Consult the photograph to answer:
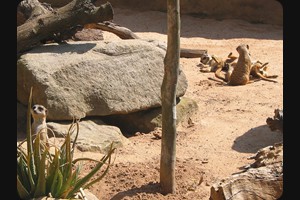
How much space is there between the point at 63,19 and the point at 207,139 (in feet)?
6.71

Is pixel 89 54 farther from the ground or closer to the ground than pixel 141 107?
farther from the ground

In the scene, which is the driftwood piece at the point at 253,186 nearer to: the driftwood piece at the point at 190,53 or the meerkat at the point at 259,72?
the meerkat at the point at 259,72

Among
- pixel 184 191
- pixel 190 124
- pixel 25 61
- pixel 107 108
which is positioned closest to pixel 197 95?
pixel 190 124

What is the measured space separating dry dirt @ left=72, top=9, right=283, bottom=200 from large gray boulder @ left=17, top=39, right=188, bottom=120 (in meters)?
0.47

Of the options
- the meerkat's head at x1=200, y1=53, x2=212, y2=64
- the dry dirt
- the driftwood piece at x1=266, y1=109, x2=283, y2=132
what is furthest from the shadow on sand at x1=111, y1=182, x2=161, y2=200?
the meerkat's head at x1=200, y1=53, x2=212, y2=64

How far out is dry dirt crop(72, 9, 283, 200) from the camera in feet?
18.7

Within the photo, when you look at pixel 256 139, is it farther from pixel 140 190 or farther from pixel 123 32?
pixel 123 32

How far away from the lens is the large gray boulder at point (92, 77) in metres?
6.73

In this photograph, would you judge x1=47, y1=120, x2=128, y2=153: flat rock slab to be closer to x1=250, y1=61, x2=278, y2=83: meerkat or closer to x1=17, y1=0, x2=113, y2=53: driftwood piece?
x1=17, y1=0, x2=113, y2=53: driftwood piece

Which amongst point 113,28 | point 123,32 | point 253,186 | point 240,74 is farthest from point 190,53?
point 253,186

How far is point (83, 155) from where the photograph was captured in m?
6.19

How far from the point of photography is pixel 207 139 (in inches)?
277

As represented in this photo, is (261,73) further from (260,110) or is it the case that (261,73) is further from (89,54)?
(89,54)

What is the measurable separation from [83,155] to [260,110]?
2.68m
